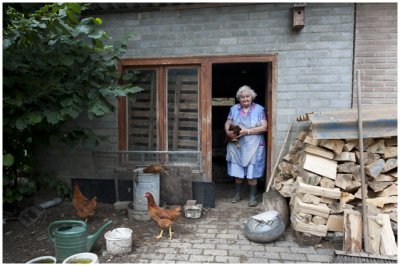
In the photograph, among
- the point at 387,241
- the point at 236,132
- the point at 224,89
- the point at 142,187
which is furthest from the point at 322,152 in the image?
the point at 224,89

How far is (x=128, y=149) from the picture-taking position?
16.7 ft

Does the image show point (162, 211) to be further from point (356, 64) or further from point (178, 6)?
point (356, 64)

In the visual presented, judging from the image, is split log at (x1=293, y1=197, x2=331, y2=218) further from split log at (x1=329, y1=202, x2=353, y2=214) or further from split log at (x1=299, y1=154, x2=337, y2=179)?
split log at (x1=299, y1=154, x2=337, y2=179)

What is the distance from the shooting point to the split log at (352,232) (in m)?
2.99

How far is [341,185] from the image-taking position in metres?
3.42

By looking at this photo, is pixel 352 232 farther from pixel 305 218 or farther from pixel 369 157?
pixel 369 157

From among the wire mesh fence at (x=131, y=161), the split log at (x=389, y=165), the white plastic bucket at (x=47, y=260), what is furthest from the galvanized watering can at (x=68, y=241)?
the split log at (x=389, y=165)

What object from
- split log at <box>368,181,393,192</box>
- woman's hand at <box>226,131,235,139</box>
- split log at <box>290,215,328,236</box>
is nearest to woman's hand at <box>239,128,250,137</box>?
woman's hand at <box>226,131,235,139</box>

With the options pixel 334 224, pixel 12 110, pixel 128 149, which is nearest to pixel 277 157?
pixel 334 224

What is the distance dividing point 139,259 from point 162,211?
0.61 meters

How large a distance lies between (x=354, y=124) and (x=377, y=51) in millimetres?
1695

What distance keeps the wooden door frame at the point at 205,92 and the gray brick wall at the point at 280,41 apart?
82 millimetres

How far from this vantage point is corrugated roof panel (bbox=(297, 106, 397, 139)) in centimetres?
333

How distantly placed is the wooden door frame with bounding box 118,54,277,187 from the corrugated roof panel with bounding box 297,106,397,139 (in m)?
1.19
